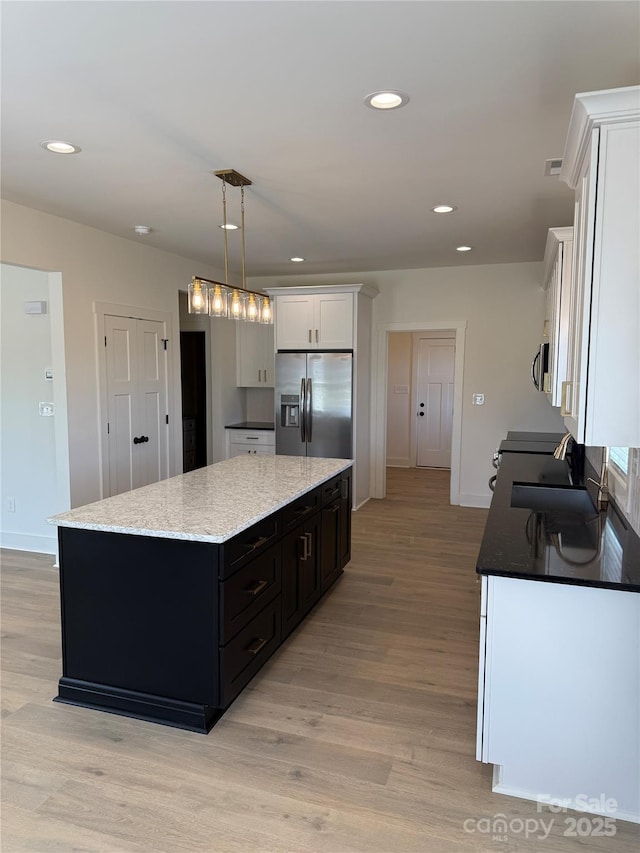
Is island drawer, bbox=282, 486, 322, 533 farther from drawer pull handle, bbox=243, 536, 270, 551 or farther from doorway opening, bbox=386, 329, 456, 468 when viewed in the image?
doorway opening, bbox=386, 329, 456, 468

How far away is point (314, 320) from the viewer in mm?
5828

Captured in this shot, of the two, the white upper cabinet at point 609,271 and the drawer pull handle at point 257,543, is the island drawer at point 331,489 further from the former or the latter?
the white upper cabinet at point 609,271

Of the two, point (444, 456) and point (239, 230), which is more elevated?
point (239, 230)

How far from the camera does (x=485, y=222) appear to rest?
159 inches

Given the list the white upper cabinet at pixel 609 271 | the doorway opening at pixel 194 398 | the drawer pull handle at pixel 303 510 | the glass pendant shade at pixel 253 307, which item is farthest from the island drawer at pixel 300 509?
the doorway opening at pixel 194 398

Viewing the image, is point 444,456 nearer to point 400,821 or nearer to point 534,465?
point 534,465

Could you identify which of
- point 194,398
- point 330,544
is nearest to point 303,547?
point 330,544

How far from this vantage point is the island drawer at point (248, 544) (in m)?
2.27

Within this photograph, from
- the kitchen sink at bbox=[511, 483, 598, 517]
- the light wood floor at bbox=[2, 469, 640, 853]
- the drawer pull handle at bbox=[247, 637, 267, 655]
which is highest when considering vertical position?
the kitchen sink at bbox=[511, 483, 598, 517]

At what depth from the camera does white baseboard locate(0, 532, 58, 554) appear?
4.54 meters

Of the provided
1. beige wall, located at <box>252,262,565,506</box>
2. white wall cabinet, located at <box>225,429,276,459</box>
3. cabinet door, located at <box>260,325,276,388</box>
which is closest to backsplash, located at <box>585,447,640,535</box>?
beige wall, located at <box>252,262,565,506</box>

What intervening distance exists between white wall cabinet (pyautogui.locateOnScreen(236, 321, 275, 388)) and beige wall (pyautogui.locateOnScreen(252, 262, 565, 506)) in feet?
4.50

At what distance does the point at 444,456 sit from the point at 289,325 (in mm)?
3698

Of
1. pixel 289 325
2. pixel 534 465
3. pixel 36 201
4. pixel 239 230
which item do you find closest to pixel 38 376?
pixel 36 201
